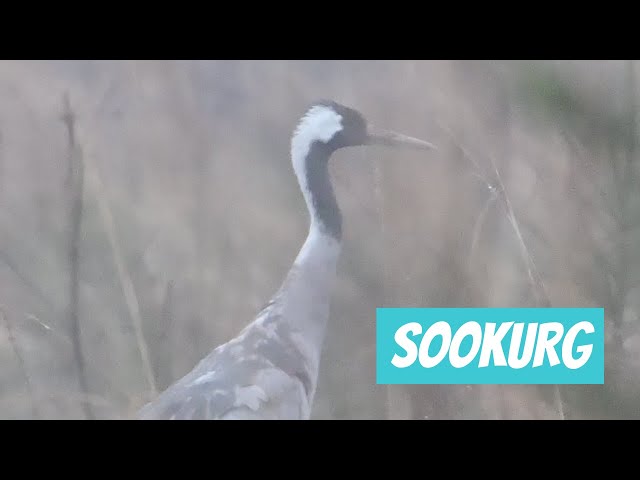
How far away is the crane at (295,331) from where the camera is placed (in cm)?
150

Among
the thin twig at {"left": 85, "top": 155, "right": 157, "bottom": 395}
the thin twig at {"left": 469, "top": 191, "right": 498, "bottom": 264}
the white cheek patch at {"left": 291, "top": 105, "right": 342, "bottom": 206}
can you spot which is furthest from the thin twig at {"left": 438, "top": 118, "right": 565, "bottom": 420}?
the thin twig at {"left": 85, "top": 155, "right": 157, "bottom": 395}

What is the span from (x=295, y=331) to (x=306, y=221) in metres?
0.26

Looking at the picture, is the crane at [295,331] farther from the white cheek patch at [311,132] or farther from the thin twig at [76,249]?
the thin twig at [76,249]

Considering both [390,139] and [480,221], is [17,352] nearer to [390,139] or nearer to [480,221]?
[390,139]

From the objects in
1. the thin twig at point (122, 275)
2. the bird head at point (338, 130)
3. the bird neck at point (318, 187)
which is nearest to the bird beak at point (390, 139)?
the bird head at point (338, 130)

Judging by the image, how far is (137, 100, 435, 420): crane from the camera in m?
1.50

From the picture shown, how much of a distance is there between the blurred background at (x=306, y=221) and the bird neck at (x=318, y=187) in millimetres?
52

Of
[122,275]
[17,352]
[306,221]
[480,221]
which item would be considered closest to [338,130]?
[306,221]

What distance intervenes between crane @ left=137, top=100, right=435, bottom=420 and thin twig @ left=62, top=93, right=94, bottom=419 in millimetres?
190

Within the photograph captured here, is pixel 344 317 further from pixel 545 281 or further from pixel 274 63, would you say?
pixel 274 63

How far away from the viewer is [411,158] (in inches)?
65.1

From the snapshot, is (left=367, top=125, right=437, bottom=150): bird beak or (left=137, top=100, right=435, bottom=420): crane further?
(left=367, top=125, right=437, bottom=150): bird beak

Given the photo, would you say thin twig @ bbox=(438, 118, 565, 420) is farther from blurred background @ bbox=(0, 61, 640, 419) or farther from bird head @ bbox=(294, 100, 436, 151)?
bird head @ bbox=(294, 100, 436, 151)

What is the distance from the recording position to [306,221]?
1.63 m
